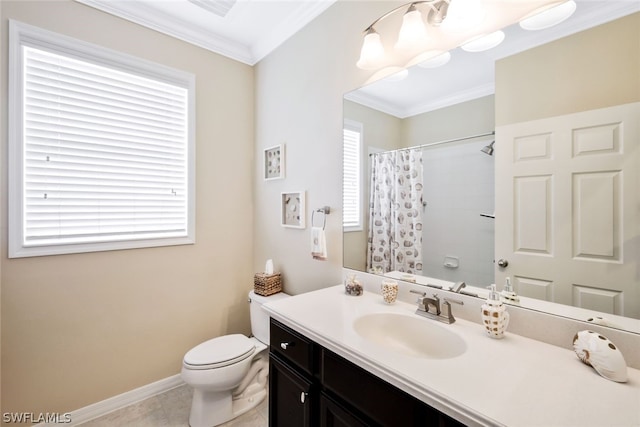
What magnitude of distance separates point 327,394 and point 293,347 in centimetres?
23

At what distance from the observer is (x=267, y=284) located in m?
2.07

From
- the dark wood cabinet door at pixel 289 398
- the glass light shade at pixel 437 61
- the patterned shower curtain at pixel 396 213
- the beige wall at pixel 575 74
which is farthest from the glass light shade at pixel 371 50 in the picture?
the dark wood cabinet door at pixel 289 398

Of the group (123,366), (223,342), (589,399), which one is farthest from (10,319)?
(589,399)

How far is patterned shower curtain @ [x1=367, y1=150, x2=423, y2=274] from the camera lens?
1.36 metres

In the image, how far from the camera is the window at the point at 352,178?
1.62 m

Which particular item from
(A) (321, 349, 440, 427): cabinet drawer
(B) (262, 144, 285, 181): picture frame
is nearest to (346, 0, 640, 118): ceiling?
(B) (262, 144, 285, 181): picture frame

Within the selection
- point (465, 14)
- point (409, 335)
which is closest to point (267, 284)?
point (409, 335)

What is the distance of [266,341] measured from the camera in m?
1.99

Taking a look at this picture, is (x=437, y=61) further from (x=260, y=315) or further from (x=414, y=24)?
(x=260, y=315)

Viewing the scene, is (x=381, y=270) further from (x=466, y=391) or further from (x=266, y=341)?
(x=266, y=341)

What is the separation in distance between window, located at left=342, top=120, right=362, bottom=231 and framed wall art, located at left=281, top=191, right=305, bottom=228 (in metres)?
0.37

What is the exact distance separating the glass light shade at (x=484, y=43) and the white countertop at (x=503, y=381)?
112cm

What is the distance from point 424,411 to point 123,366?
2.07 m

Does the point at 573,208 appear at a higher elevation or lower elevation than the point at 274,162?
lower
